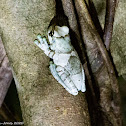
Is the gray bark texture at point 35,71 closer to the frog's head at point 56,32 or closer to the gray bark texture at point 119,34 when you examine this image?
the frog's head at point 56,32

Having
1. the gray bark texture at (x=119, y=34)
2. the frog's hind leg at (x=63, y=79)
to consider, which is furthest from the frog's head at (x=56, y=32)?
the gray bark texture at (x=119, y=34)

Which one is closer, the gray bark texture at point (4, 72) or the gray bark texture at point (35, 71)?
the gray bark texture at point (35, 71)

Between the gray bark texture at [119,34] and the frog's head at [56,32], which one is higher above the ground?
the frog's head at [56,32]

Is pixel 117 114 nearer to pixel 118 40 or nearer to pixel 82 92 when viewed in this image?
pixel 82 92

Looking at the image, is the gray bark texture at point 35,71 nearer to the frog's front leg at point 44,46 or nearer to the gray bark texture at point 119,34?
the frog's front leg at point 44,46

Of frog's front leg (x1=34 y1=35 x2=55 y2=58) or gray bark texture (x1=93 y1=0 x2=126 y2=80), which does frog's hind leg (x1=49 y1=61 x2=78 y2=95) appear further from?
gray bark texture (x1=93 y1=0 x2=126 y2=80)

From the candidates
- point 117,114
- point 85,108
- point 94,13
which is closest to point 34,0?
point 94,13

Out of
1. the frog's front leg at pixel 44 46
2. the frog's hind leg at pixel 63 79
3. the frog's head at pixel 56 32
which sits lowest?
the frog's hind leg at pixel 63 79

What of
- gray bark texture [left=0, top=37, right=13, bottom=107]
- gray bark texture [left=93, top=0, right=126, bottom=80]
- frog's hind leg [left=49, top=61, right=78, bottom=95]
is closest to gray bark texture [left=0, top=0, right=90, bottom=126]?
frog's hind leg [left=49, top=61, right=78, bottom=95]
